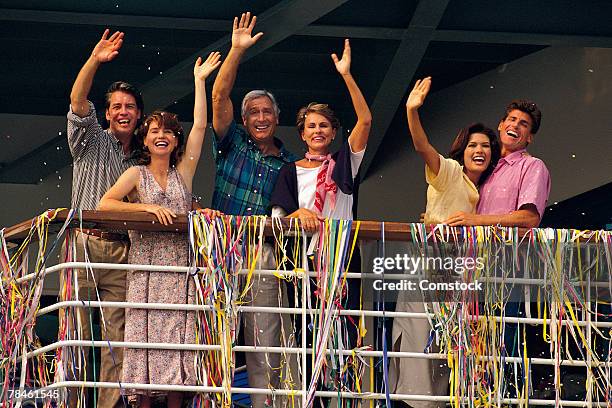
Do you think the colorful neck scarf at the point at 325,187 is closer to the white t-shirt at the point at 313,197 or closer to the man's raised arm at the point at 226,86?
the white t-shirt at the point at 313,197

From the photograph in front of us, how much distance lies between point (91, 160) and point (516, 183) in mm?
2167

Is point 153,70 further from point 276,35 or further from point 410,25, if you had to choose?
point 410,25

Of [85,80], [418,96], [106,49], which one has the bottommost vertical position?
[418,96]

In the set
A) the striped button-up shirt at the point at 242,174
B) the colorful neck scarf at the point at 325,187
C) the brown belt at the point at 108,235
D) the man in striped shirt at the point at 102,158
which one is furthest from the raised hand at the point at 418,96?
the brown belt at the point at 108,235

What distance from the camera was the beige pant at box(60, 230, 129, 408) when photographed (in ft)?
18.2

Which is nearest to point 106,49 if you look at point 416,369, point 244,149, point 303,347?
point 244,149

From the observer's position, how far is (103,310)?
5.91 meters

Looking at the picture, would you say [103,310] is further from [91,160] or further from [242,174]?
[242,174]

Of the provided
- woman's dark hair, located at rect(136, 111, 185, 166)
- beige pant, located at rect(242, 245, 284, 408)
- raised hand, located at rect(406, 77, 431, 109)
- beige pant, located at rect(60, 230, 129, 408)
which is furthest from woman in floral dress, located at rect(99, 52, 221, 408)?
raised hand, located at rect(406, 77, 431, 109)

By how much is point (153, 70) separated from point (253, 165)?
12.7ft

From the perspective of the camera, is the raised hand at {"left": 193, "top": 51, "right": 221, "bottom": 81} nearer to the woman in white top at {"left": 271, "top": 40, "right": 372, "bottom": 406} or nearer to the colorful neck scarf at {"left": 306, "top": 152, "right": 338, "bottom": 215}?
the woman in white top at {"left": 271, "top": 40, "right": 372, "bottom": 406}

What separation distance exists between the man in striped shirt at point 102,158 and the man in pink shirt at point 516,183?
1.65m

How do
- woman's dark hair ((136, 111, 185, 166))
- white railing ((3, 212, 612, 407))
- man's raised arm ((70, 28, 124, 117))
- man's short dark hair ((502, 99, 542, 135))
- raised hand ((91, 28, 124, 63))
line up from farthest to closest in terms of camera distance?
man's short dark hair ((502, 99, 542, 135)) < raised hand ((91, 28, 124, 63)) < man's raised arm ((70, 28, 124, 117)) < woman's dark hair ((136, 111, 185, 166)) < white railing ((3, 212, 612, 407))

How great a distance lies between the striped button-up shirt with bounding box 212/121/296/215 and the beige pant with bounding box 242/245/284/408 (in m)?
0.56
